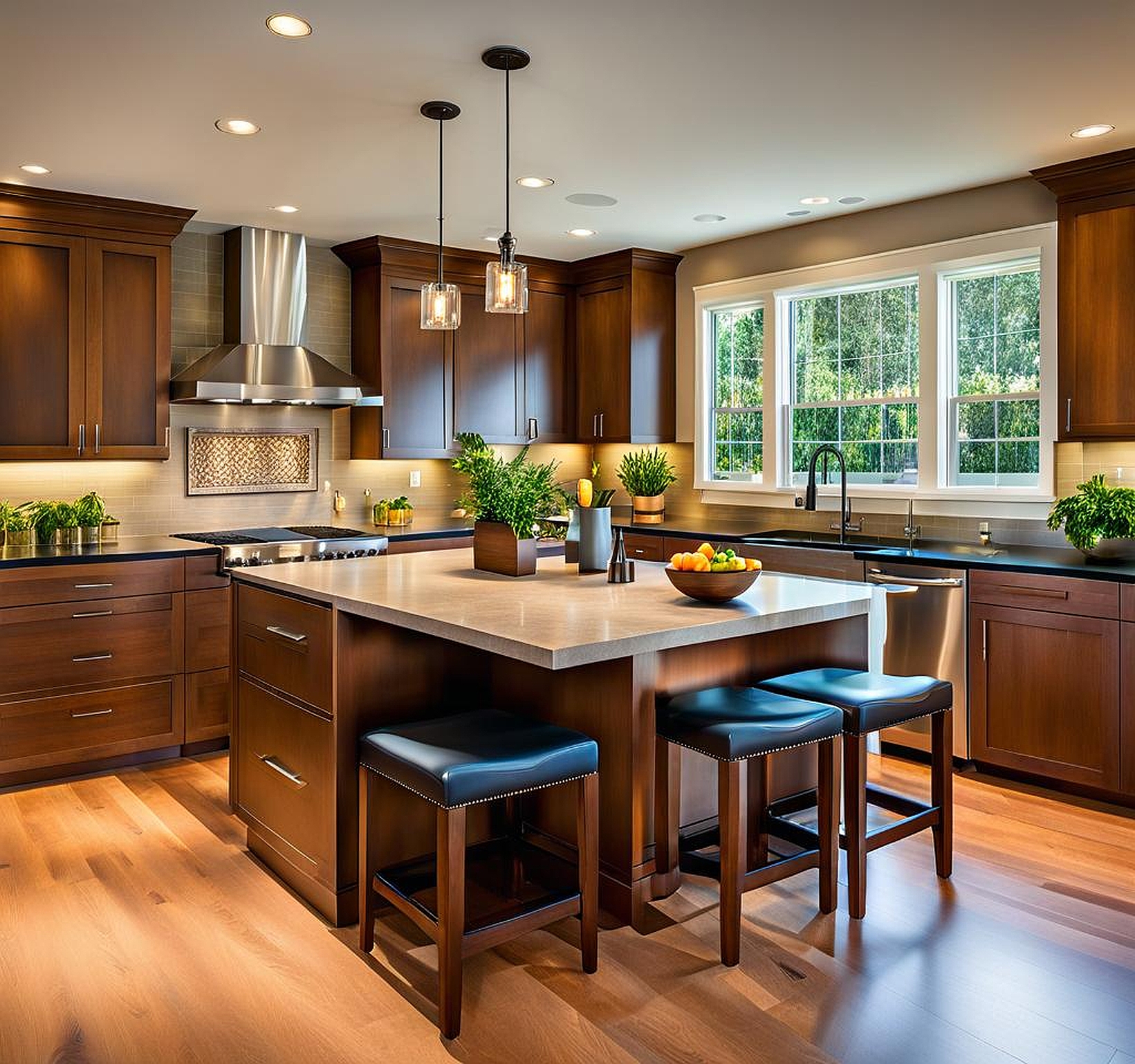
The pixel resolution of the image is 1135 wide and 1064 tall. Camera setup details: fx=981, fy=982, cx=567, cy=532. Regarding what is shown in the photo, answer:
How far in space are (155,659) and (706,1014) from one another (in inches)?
125

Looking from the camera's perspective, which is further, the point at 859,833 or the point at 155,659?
the point at 155,659

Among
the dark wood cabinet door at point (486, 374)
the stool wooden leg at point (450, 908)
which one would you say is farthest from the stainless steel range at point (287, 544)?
the stool wooden leg at point (450, 908)

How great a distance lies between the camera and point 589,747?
2506 millimetres

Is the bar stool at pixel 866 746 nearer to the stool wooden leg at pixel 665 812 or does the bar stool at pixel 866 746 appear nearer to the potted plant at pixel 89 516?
the stool wooden leg at pixel 665 812

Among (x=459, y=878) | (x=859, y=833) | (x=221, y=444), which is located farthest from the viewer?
(x=221, y=444)

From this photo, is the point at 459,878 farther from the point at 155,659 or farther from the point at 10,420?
the point at 10,420

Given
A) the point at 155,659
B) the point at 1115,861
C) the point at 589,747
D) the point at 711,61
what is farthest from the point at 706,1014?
the point at 155,659

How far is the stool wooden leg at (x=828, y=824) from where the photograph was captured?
2.76m

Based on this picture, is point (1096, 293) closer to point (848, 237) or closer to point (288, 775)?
point (848, 237)

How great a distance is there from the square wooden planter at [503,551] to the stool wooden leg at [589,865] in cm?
101

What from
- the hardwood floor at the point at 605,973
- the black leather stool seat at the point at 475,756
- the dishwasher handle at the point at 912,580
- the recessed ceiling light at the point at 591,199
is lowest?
the hardwood floor at the point at 605,973

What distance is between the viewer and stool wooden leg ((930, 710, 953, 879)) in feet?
9.99

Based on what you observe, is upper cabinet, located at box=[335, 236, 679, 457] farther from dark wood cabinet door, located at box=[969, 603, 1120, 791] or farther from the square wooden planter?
dark wood cabinet door, located at box=[969, 603, 1120, 791]

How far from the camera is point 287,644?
3.06m
